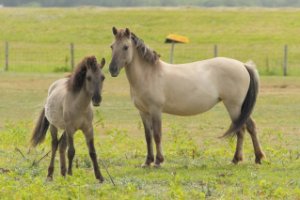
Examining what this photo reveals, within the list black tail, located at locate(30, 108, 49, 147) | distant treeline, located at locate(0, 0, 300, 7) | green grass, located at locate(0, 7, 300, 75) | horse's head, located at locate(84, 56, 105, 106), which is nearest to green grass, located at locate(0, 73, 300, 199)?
black tail, located at locate(30, 108, 49, 147)

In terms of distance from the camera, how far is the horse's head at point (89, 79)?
1078 cm

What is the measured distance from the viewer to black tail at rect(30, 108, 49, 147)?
12.6 m

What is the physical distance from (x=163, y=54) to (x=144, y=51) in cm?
3191

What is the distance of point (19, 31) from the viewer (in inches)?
2383

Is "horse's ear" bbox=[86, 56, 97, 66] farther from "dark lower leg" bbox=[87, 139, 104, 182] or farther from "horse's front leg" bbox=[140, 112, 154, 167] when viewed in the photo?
"horse's front leg" bbox=[140, 112, 154, 167]

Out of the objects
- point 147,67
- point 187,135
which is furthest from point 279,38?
point 147,67

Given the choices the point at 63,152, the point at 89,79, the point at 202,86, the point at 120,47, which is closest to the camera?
the point at 89,79

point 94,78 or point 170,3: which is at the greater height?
point 94,78

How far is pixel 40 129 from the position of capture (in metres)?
12.6

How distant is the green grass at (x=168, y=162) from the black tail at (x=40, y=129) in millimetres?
422

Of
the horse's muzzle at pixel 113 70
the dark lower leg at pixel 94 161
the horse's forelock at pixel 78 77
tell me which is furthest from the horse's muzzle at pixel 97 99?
the horse's muzzle at pixel 113 70

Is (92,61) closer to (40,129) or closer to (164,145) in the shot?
(40,129)

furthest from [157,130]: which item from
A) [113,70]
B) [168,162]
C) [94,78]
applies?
[94,78]

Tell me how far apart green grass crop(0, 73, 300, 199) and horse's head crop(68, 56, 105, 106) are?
1.00 m
